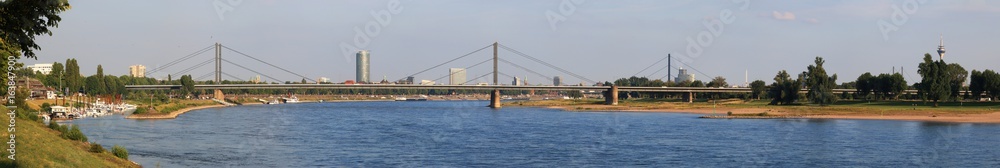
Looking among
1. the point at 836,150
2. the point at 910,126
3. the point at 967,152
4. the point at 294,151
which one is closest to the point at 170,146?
the point at 294,151

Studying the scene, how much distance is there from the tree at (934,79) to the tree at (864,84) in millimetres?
24938

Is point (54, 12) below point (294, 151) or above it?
above

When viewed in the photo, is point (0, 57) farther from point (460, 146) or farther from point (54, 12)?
point (460, 146)

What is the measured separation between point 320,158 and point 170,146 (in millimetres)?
12483

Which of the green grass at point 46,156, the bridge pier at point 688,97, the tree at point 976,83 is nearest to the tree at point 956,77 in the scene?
the tree at point 976,83

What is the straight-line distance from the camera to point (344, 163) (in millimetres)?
49906

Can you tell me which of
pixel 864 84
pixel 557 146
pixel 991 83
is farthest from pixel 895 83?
pixel 557 146

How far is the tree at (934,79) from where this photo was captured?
130 metres

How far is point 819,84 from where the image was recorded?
477ft

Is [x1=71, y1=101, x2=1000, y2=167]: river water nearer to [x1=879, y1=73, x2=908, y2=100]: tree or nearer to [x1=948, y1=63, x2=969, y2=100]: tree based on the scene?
[x1=948, y1=63, x2=969, y2=100]: tree

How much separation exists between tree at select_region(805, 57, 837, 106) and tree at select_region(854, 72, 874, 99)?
46.1ft

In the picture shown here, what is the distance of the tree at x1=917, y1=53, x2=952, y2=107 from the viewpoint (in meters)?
130

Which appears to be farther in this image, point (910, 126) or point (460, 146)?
point (910, 126)

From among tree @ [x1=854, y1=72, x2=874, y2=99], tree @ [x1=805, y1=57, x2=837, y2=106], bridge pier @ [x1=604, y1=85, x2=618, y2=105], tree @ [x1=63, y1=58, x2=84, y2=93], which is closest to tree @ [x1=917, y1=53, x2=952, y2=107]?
tree @ [x1=805, y1=57, x2=837, y2=106]
